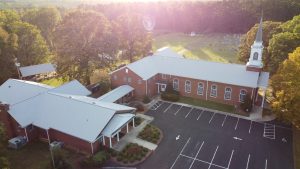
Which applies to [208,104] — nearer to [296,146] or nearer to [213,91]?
[213,91]

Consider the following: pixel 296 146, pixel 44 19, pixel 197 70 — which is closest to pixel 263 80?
pixel 197 70

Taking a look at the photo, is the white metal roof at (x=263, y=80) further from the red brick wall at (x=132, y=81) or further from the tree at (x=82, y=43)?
the tree at (x=82, y=43)

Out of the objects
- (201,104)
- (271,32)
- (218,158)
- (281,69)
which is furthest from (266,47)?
(218,158)

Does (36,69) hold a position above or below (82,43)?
below

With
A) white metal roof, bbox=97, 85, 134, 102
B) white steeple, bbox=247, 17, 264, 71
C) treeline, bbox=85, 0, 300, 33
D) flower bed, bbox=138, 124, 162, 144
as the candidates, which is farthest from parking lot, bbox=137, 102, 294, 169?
treeline, bbox=85, 0, 300, 33

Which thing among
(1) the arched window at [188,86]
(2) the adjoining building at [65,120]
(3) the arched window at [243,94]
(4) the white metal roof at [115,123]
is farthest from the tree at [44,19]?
(3) the arched window at [243,94]

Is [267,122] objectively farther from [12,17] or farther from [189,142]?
[12,17]

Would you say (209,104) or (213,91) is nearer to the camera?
(209,104)
